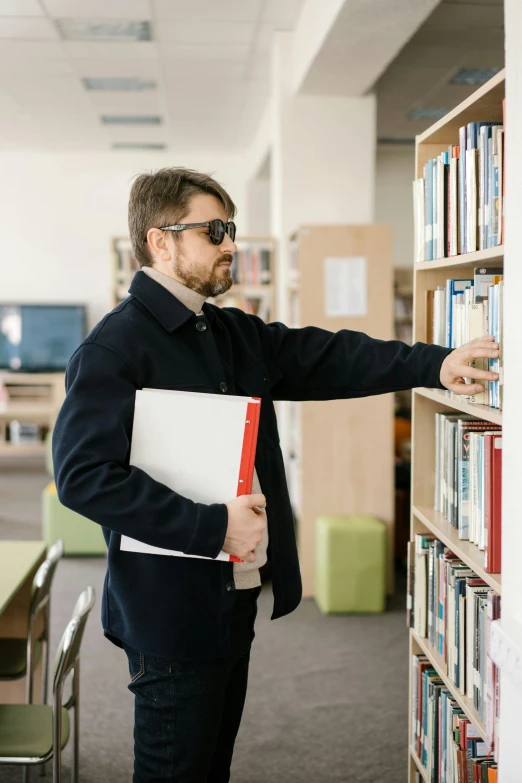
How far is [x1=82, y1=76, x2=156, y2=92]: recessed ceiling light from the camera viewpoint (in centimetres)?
567

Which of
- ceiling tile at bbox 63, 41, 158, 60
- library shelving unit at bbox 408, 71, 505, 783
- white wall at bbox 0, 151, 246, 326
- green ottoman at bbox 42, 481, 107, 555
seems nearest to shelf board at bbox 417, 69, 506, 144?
library shelving unit at bbox 408, 71, 505, 783

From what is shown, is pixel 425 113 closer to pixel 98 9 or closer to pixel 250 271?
pixel 250 271

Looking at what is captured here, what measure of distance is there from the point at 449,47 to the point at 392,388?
376 centimetres

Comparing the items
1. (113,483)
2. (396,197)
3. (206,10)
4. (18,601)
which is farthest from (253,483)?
(396,197)

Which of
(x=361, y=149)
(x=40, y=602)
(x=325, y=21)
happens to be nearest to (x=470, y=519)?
(x=40, y=602)

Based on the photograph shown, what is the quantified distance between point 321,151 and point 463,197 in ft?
10.5

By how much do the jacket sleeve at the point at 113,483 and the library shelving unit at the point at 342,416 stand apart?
8.80 feet

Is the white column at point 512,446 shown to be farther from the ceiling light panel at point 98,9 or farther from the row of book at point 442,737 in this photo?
the ceiling light panel at point 98,9

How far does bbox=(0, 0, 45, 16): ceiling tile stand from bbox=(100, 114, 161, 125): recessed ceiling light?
2502 millimetres

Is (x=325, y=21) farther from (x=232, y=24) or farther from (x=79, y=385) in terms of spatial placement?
(x=79, y=385)

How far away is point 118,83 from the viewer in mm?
5758

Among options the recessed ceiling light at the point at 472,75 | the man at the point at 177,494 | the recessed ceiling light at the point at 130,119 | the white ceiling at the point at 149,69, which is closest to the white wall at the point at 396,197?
the white ceiling at the point at 149,69

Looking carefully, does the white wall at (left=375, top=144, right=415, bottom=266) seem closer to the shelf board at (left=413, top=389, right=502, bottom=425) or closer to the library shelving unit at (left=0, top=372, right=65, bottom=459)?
the library shelving unit at (left=0, top=372, right=65, bottom=459)

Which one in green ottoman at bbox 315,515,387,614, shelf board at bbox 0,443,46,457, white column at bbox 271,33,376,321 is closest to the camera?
green ottoman at bbox 315,515,387,614
